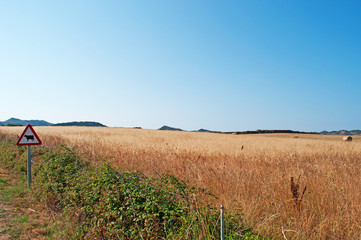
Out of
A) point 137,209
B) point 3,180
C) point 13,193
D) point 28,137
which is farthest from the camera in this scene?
point 3,180

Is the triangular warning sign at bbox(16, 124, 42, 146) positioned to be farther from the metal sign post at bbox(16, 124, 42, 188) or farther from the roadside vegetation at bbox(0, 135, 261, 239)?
the roadside vegetation at bbox(0, 135, 261, 239)

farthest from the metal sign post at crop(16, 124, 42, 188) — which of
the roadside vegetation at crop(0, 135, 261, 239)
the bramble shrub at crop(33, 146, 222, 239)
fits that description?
the bramble shrub at crop(33, 146, 222, 239)

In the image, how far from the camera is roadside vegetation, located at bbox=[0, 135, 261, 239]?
3096mm

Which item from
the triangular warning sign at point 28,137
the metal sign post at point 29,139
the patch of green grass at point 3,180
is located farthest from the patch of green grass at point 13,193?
the triangular warning sign at point 28,137

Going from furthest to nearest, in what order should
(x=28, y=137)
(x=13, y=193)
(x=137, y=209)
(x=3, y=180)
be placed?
(x=3, y=180) → (x=28, y=137) → (x=13, y=193) → (x=137, y=209)

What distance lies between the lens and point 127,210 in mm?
3779

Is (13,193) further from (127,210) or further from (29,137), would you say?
(127,210)

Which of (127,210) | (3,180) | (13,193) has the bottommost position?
(13,193)

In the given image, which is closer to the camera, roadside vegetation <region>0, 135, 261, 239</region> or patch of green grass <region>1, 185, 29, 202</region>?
roadside vegetation <region>0, 135, 261, 239</region>

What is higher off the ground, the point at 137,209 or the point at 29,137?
the point at 29,137

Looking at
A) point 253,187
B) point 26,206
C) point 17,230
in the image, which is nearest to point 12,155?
point 26,206

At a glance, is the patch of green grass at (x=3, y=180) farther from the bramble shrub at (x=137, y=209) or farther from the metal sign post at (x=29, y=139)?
the bramble shrub at (x=137, y=209)

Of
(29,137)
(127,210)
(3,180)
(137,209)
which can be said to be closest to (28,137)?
(29,137)

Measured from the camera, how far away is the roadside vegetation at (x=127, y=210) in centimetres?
310
